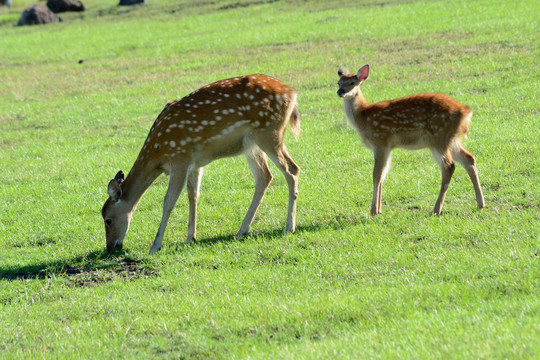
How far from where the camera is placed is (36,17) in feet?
117

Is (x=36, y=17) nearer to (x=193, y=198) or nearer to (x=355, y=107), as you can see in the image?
(x=193, y=198)

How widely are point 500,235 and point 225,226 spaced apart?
3438 mm

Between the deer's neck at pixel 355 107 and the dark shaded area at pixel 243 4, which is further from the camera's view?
the dark shaded area at pixel 243 4

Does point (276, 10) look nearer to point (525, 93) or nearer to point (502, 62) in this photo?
point (502, 62)

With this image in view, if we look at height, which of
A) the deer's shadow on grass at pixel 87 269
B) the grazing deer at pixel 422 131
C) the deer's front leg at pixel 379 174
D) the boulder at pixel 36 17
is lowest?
the boulder at pixel 36 17

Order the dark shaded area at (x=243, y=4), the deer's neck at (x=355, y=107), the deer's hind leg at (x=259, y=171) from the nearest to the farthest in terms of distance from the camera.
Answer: the deer's hind leg at (x=259, y=171), the deer's neck at (x=355, y=107), the dark shaded area at (x=243, y=4)

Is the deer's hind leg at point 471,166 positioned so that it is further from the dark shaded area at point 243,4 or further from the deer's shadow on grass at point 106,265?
the dark shaded area at point 243,4

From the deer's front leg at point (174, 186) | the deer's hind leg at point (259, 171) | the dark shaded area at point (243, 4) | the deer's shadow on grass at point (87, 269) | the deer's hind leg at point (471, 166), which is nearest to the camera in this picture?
the deer's shadow on grass at point (87, 269)

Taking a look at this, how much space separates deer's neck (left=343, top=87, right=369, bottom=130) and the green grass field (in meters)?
0.97

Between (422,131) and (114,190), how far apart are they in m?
3.70

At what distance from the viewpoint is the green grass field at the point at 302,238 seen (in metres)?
5.84

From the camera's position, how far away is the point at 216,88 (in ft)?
29.4

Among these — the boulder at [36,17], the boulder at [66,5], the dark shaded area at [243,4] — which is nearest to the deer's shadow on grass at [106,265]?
the dark shaded area at [243,4]

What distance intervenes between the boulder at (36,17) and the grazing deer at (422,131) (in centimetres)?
2993
